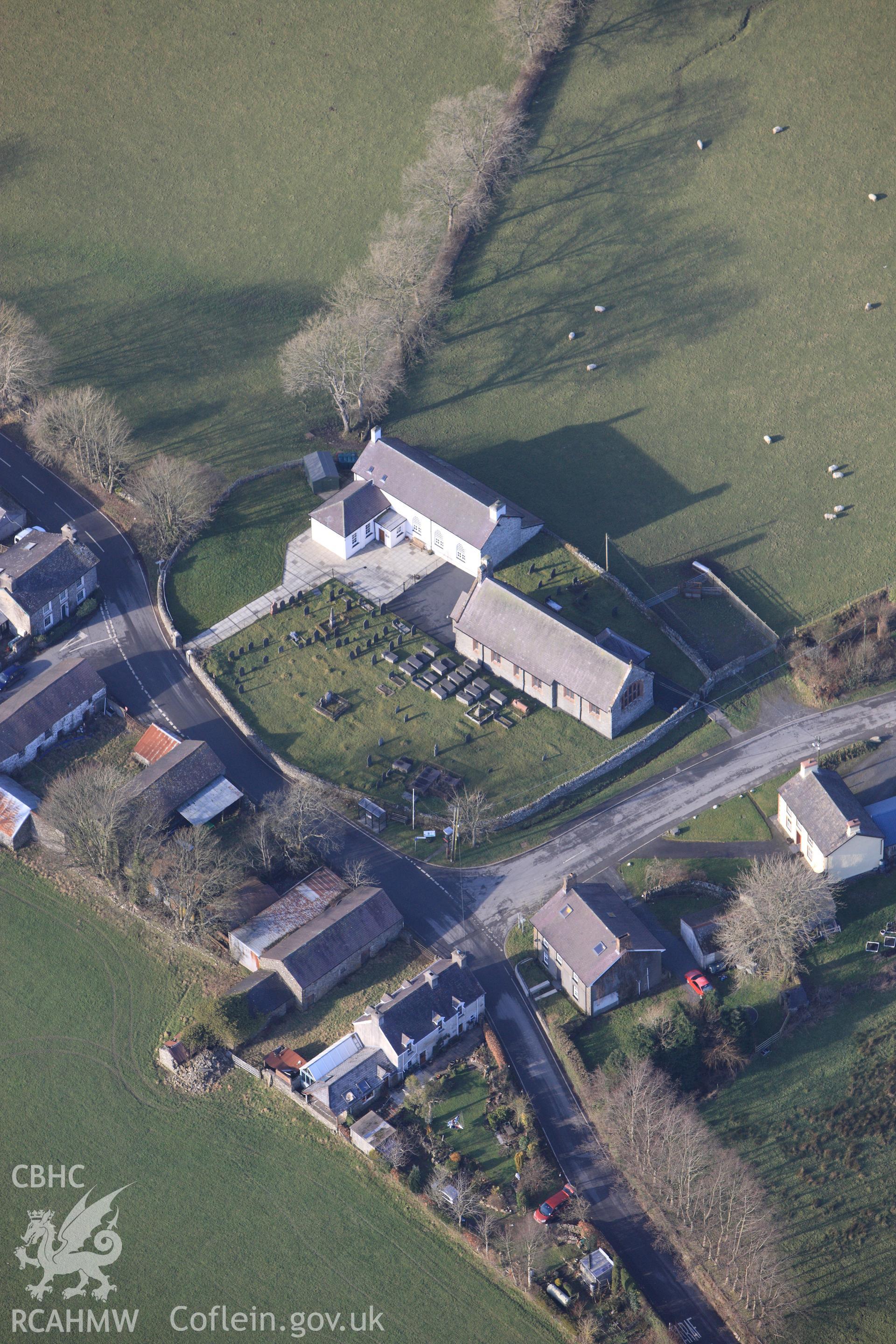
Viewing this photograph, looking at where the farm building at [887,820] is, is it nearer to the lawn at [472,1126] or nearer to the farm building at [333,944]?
the lawn at [472,1126]

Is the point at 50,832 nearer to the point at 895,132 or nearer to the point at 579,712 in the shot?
the point at 579,712

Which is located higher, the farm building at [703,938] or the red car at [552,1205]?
the farm building at [703,938]

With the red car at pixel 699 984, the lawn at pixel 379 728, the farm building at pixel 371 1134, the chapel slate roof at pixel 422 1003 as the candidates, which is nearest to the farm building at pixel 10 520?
the lawn at pixel 379 728

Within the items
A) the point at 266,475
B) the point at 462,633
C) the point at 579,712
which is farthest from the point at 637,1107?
the point at 266,475

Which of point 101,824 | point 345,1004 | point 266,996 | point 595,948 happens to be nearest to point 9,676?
point 101,824

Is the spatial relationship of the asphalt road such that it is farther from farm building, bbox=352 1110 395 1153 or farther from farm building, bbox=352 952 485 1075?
farm building, bbox=352 1110 395 1153

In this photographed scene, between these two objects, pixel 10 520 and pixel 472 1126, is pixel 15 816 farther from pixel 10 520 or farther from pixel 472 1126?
pixel 472 1126

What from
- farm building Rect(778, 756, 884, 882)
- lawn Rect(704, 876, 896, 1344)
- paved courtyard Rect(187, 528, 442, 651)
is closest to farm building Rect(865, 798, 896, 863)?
farm building Rect(778, 756, 884, 882)
